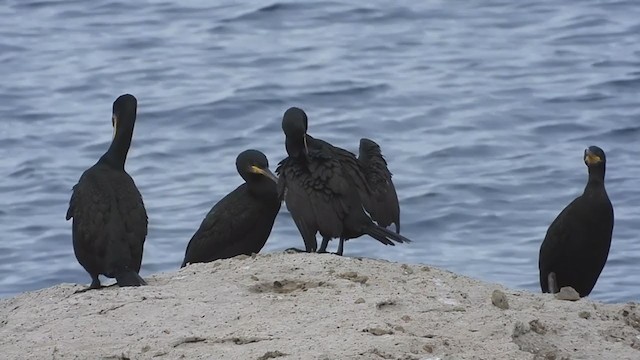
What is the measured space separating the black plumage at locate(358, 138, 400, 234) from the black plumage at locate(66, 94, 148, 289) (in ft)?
4.49

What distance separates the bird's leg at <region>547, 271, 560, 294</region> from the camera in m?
10.5

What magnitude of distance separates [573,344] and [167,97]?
547 inches

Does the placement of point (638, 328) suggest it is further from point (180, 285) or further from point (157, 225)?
point (157, 225)

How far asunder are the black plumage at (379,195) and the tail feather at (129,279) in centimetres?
150

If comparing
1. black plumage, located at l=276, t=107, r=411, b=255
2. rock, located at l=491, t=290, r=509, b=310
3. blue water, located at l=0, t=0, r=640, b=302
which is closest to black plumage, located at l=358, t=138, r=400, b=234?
black plumage, located at l=276, t=107, r=411, b=255

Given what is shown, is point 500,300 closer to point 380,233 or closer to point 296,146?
point 380,233

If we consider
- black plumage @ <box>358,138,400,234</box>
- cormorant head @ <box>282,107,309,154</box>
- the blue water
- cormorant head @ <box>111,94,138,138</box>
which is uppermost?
cormorant head @ <box>111,94,138,138</box>

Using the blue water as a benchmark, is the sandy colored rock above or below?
above

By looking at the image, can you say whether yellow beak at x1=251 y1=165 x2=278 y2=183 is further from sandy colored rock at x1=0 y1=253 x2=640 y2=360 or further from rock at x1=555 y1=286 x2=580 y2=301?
rock at x1=555 y1=286 x2=580 y2=301

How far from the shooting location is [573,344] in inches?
315

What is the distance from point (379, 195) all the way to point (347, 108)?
34.3ft

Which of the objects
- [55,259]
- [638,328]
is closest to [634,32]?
[55,259]

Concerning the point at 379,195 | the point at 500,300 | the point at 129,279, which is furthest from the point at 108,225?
the point at 500,300

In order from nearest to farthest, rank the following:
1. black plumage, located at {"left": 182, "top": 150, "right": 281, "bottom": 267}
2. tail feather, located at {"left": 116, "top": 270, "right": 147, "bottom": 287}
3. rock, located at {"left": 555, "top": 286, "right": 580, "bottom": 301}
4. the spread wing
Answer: rock, located at {"left": 555, "top": 286, "right": 580, "bottom": 301} < tail feather, located at {"left": 116, "top": 270, "right": 147, "bottom": 287} < the spread wing < black plumage, located at {"left": 182, "top": 150, "right": 281, "bottom": 267}
